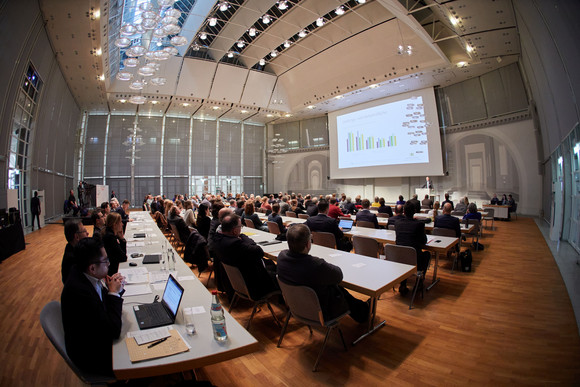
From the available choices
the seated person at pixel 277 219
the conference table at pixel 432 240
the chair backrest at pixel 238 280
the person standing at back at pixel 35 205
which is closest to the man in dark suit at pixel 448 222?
the conference table at pixel 432 240

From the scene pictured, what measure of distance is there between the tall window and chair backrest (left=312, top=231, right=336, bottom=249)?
384 inches

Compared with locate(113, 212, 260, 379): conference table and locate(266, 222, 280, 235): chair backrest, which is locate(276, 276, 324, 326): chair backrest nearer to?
locate(113, 212, 260, 379): conference table

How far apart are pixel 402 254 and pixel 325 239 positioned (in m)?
1.38

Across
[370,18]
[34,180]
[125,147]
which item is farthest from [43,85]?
[370,18]

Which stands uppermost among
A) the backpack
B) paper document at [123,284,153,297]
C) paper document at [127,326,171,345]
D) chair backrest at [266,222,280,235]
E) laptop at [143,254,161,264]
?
chair backrest at [266,222,280,235]

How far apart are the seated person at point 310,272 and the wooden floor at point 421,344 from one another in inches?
23.5

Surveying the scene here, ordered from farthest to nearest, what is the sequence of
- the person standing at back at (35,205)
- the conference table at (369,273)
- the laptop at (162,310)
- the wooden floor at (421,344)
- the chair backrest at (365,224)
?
1. the person standing at back at (35,205)
2. the chair backrest at (365,224)
3. the conference table at (369,273)
4. the wooden floor at (421,344)
5. the laptop at (162,310)

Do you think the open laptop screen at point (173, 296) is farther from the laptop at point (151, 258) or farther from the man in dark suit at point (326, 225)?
the man in dark suit at point (326, 225)

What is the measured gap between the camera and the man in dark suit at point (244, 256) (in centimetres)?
317

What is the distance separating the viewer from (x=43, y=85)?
1018cm

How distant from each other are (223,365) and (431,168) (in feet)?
46.6

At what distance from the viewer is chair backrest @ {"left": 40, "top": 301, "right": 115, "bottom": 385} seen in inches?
61.1

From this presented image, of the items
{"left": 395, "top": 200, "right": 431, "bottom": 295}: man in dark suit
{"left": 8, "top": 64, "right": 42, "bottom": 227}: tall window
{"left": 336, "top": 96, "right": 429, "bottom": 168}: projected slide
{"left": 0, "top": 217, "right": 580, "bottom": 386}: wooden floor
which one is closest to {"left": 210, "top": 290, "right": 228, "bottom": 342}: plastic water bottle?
{"left": 0, "top": 217, "right": 580, "bottom": 386}: wooden floor

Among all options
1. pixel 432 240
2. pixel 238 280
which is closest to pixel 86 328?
pixel 238 280
